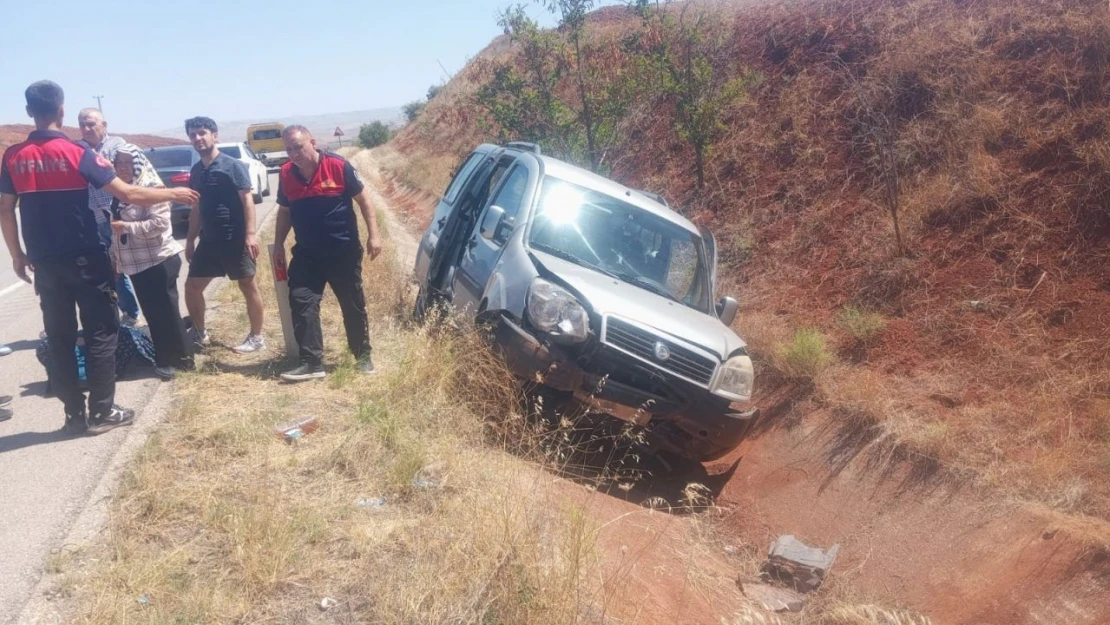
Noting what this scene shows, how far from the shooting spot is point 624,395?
5.41 m

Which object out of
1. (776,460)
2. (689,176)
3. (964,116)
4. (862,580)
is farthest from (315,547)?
(689,176)

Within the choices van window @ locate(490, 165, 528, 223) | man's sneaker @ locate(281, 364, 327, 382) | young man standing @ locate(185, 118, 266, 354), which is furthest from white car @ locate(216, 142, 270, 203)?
man's sneaker @ locate(281, 364, 327, 382)

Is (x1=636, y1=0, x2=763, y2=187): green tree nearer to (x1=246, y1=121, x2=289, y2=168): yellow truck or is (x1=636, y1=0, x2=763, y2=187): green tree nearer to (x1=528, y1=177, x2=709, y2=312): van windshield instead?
(x1=528, y1=177, x2=709, y2=312): van windshield

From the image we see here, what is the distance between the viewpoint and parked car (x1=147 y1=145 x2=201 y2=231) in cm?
1395

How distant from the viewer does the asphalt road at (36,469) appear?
11.8 ft

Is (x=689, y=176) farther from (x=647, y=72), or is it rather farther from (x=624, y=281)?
(x=624, y=281)

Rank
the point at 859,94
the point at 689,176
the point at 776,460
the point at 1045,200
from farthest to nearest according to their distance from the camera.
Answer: the point at 689,176
the point at 859,94
the point at 1045,200
the point at 776,460

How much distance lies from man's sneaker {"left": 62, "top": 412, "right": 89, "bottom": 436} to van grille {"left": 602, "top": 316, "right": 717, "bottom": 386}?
3.07 meters

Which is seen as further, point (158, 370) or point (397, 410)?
point (158, 370)

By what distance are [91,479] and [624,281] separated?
3472 millimetres

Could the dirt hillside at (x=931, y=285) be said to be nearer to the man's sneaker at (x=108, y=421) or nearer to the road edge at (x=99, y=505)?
the road edge at (x=99, y=505)

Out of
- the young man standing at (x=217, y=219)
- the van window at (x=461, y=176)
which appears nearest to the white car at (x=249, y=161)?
the van window at (x=461, y=176)

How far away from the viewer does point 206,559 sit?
358 centimetres

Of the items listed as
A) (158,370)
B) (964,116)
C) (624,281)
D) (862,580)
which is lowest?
(862,580)
